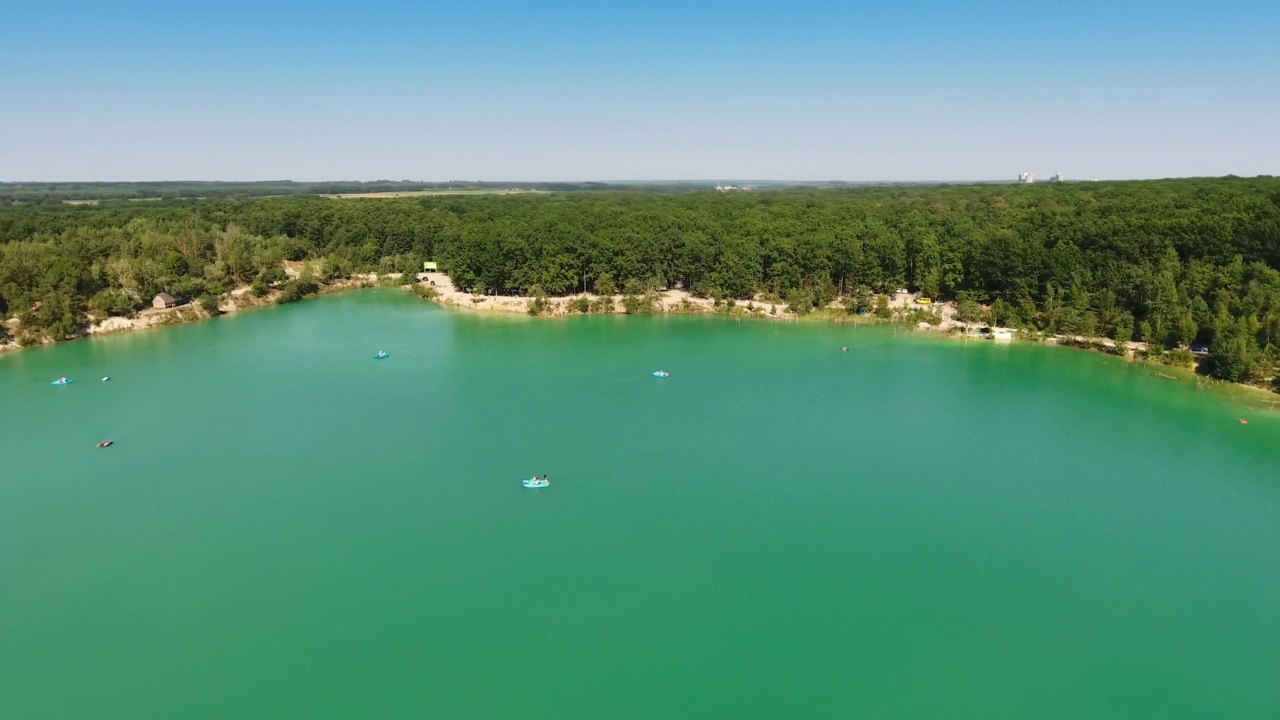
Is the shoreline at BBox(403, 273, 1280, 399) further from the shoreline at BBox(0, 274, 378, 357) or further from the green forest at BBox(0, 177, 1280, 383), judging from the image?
the shoreline at BBox(0, 274, 378, 357)

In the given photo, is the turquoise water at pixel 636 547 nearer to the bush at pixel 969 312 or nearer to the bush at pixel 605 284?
the bush at pixel 969 312

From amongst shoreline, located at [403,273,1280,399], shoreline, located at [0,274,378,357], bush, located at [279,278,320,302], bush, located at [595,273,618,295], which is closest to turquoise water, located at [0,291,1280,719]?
shoreline, located at [403,273,1280,399]

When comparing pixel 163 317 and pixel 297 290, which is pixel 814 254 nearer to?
pixel 297 290

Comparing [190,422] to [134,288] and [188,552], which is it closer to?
[188,552]

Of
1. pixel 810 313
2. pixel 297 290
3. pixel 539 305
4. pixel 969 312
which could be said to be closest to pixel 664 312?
pixel 539 305

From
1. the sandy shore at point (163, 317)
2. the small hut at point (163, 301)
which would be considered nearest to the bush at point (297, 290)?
the sandy shore at point (163, 317)
